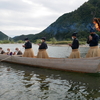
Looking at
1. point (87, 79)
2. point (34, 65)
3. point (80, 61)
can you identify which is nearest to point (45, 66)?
point (34, 65)

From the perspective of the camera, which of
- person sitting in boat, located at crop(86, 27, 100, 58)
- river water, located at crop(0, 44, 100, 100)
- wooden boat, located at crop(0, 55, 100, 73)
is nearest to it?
river water, located at crop(0, 44, 100, 100)

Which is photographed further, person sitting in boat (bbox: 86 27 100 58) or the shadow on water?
person sitting in boat (bbox: 86 27 100 58)

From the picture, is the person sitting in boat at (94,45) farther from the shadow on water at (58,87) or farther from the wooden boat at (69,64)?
the shadow on water at (58,87)

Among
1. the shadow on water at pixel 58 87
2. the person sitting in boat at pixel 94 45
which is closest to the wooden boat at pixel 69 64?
the shadow on water at pixel 58 87

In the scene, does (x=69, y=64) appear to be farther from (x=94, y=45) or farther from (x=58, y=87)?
(x=58, y=87)

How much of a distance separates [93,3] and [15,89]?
519 feet

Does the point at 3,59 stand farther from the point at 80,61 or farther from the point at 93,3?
the point at 93,3

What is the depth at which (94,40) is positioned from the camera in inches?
408

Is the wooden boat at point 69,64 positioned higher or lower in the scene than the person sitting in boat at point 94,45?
lower

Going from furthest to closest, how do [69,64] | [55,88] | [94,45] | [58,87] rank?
[69,64], [94,45], [58,87], [55,88]

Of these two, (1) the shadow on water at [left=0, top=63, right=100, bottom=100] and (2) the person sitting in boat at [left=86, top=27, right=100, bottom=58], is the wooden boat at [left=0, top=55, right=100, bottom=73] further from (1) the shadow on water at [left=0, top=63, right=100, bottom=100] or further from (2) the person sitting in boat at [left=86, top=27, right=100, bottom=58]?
(2) the person sitting in boat at [left=86, top=27, right=100, bottom=58]

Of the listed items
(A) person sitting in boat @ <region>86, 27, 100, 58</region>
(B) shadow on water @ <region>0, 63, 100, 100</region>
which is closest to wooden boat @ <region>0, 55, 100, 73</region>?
(B) shadow on water @ <region>0, 63, 100, 100</region>

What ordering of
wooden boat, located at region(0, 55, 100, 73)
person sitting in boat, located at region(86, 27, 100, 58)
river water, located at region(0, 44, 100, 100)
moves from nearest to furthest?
river water, located at region(0, 44, 100, 100), wooden boat, located at region(0, 55, 100, 73), person sitting in boat, located at region(86, 27, 100, 58)

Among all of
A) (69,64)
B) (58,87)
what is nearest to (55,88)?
(58,87)
